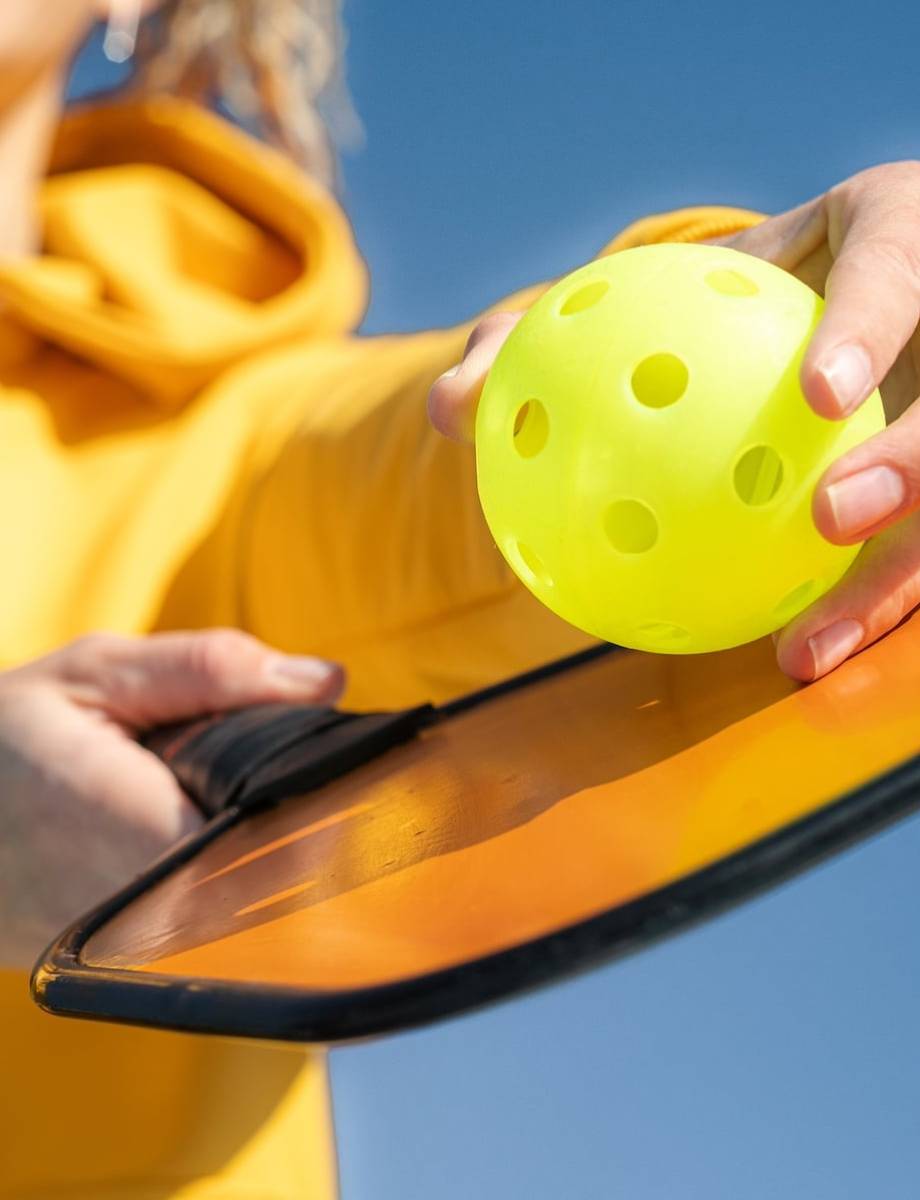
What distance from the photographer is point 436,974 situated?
1.13 ft

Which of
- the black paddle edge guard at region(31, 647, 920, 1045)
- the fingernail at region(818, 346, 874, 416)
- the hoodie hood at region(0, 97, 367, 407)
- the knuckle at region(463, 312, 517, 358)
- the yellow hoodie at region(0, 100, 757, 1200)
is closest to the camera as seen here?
the black paddle edge guard at region(31, 647, 920, 1045)

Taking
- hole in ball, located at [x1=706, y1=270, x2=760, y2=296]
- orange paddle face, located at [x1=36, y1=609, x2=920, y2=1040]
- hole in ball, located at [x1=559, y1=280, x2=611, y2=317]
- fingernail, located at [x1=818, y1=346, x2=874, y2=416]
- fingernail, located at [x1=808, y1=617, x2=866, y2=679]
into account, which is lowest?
orange paddle face, located at [x1=36, y1=609, x2=920, y2=1040]

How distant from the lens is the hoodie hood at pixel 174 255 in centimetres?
126

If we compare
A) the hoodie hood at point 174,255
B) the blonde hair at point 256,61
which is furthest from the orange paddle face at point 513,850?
the blonde hair at point 256,61

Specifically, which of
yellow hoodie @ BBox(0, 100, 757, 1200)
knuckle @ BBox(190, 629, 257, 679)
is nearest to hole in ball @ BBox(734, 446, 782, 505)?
yellow hoodie @ BBox(0, 100, 757, 1200)

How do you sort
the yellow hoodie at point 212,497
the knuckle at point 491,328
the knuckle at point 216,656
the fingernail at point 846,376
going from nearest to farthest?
1. the fingernail at point 846,376
2. the knuckle at point 491,328
3. the knuckle at point 216,656
4. the yellow hoodie at point 212,497

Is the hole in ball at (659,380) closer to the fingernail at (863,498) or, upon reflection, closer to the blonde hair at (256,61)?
the fingernail at (863,498)

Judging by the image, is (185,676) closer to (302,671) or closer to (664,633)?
(302,671)

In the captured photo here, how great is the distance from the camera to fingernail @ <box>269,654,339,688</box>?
837mm

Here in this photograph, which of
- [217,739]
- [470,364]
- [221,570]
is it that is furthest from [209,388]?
[470,364]

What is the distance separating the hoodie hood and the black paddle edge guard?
0.95 m

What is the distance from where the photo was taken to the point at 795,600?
1.80 feet

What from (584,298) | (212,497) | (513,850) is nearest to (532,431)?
(584,298)

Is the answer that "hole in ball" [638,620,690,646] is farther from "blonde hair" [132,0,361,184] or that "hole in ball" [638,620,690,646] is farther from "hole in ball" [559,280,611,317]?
"blonde hair" [132,0,361,184]
